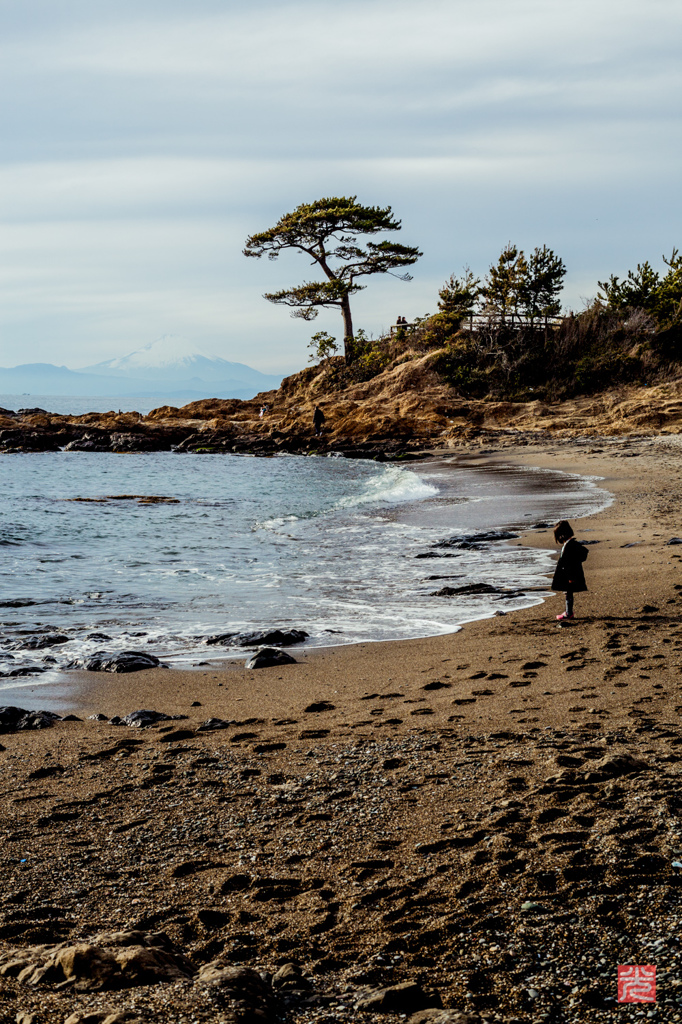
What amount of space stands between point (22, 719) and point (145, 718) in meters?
1.00

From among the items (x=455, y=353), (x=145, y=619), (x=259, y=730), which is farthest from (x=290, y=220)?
(x=259, y=730)

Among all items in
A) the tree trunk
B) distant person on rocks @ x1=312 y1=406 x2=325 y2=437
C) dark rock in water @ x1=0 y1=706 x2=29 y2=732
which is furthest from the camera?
the tree trunk

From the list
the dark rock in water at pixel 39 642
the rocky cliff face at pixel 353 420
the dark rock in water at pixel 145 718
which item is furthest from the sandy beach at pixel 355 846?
the rocky cliff face at pixel 353 420

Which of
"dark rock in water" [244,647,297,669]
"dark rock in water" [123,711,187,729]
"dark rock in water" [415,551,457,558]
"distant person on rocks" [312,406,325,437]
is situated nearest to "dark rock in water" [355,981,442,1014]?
"dark rock in water" [123,711,187,729]

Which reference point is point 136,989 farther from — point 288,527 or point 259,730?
point 288,527

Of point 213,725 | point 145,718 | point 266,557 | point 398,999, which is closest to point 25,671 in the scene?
point 145,718

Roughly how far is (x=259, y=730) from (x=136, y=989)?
3112 mm

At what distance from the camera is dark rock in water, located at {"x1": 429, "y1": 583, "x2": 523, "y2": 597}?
10.3 metres

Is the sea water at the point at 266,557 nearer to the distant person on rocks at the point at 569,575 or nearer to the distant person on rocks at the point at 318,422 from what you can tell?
the distant person on rocks at the point at 569,575

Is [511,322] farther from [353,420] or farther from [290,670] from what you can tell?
[290,670]

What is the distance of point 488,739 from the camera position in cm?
522

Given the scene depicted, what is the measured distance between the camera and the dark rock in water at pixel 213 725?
5.98 metres

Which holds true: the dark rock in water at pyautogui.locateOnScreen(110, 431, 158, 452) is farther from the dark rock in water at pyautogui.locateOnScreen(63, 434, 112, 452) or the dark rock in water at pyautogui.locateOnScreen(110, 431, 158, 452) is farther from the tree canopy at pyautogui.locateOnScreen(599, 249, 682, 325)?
the tree canopy at pyautogui.locateOnScreen(599, 249, 682, 325)

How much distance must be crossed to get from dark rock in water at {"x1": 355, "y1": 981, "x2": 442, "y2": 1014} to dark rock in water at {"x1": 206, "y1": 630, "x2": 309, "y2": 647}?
5.82m
